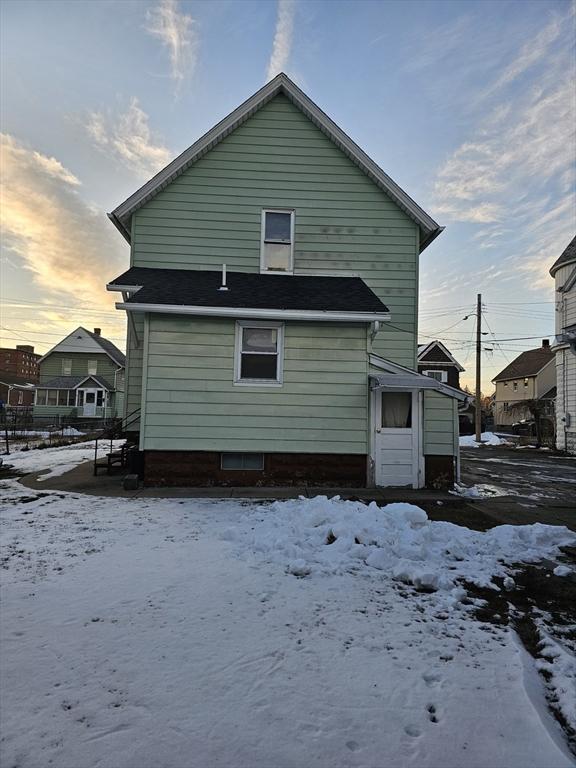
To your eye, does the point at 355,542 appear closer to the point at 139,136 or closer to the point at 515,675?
the point at 515,675

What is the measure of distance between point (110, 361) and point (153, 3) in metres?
35.3

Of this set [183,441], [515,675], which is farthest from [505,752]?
[183,441]

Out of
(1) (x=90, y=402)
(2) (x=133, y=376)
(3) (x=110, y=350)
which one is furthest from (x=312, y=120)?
(3) (x=110, y=350)

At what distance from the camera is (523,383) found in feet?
145

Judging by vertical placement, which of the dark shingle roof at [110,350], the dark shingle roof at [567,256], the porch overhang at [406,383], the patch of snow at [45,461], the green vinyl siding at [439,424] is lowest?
the patch of snow at [45,461]

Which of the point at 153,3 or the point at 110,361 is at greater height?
the point at 153,3

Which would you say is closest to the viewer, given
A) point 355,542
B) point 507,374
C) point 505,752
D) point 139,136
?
point 505,752

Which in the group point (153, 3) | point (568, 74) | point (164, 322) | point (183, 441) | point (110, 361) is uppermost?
point (153, 3)

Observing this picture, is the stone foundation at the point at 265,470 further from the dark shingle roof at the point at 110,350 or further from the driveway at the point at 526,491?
the dark shingle roof at the point at 110,350

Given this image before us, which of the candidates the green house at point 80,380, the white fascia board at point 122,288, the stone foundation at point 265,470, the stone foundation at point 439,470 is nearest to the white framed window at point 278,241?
the white fascia board at point 122,288

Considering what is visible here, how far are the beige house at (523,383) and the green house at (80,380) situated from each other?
39.5 meters

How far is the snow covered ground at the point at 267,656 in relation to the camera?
6.35 ft

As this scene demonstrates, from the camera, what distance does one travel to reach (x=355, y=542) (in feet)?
16.1

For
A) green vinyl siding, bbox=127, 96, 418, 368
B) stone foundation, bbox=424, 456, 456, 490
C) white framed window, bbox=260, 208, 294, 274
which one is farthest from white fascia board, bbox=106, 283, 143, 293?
stone foundation, bbox=424, 456, 456, 490
